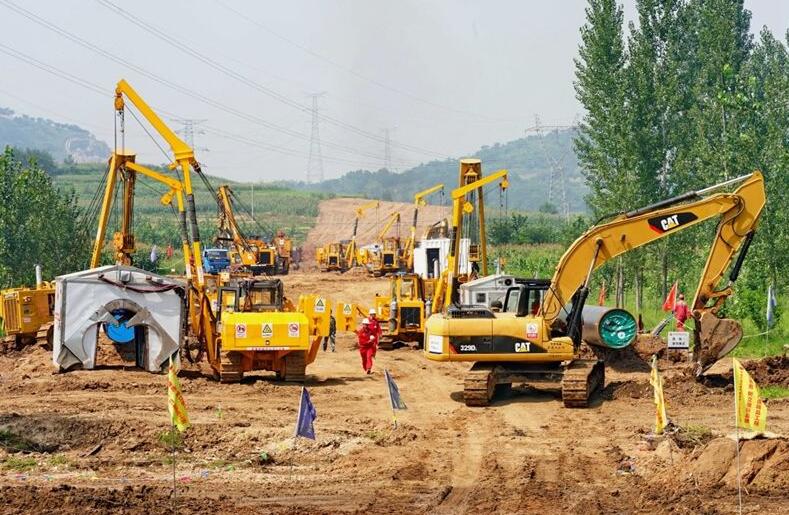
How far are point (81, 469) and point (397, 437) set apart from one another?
5.54 metres

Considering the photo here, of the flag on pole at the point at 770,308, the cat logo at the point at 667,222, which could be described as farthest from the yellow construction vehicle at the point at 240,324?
the flag on pole at the point at 770,308

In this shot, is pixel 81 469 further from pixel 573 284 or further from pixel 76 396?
pixel 573 284

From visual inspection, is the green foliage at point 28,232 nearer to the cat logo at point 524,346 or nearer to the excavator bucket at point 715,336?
the cat logo at point 524,346

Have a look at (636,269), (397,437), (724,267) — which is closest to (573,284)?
(724,267)

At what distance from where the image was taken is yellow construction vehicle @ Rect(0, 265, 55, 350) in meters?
35.7

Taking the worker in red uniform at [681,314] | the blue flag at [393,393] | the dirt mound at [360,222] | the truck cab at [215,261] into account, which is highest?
the dirt mound at [360,222]

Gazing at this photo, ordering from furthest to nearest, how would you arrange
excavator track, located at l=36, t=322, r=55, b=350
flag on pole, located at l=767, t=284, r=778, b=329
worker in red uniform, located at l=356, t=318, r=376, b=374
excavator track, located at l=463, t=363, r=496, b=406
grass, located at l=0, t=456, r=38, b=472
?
excavator track, located at l=36, t=322, r=55, b=350
flag on pole, located at l=767, t=284, r=778, b=329
worker in red uniform, located at l=356, t=318, r=376, b=374
excavator track, located at l=463, t=363, r=496, b=406
grass, located at l=0, t=456, r=38, b=472

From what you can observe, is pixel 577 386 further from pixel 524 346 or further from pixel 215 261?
pixel 215 261

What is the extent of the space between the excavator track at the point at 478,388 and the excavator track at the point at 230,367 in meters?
5.96

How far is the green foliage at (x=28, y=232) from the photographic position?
49.4 meters

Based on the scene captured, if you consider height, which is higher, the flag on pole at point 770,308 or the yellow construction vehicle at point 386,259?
the yellow construction vehicle at point 386,259

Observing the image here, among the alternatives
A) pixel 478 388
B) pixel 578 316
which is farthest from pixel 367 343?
pixel 578 316

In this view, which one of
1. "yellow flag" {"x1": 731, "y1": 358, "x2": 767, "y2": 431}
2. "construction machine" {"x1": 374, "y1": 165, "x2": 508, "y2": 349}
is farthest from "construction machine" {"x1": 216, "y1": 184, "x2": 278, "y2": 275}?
"yellow flag" {"x1": 731, "y1": 358, "x2": 767, "y2": 431}

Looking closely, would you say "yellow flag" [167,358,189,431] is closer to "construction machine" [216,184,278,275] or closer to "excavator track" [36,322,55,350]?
"excavator track" [36,322,55,350]
